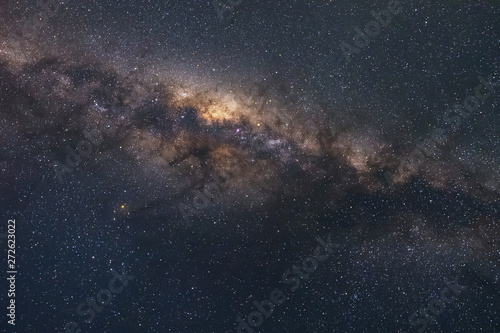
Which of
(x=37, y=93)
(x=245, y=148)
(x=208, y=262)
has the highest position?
(x=37, y=93)

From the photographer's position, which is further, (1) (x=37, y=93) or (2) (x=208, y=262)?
(2) (x=208, y=262)

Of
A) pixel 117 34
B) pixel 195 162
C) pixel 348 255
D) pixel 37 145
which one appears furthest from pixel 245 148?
pixel 37 145

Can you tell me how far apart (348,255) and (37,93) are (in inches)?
174

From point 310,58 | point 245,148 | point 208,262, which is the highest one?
point 310,58

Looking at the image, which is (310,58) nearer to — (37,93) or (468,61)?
(468,61)

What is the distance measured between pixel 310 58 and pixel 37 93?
3.44 meters

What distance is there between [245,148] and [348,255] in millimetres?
1933

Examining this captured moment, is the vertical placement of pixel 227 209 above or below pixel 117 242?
below

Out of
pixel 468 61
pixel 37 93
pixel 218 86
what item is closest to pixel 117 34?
pixel 37 93

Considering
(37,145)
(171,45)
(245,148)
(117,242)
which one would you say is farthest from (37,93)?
(245,148)

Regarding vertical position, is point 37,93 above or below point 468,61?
above

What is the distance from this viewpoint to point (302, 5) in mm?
3492

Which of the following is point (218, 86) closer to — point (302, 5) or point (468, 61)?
point (302, 5)

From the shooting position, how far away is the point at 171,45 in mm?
3408
